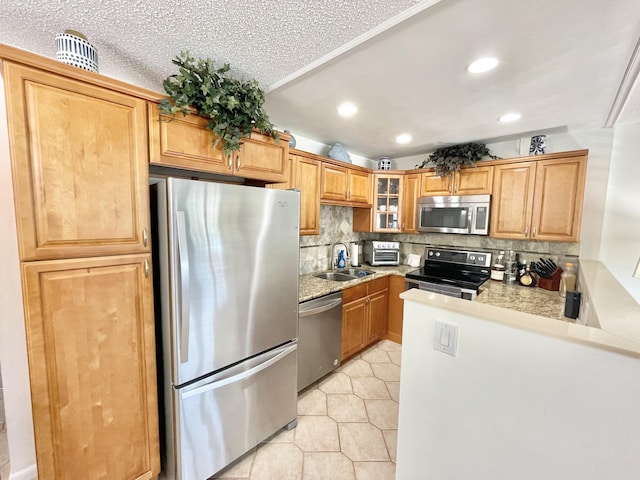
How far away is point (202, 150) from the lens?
1477 millimetres

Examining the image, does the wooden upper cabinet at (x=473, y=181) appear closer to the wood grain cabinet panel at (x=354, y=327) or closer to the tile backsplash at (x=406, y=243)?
the tile backsplash at (x=406, y=243)

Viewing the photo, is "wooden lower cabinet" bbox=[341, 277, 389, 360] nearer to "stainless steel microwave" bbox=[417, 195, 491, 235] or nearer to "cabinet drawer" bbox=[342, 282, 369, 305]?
"cabinet drawer" bbox=[342, 282, 369, 305]

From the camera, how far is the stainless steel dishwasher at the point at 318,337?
2202mm

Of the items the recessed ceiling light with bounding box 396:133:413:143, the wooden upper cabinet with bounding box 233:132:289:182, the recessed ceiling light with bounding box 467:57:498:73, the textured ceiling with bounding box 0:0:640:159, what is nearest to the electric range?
the recessed ceiling light with bounding box 396:133:413:143

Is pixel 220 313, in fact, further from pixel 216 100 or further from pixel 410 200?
pixel 410 200

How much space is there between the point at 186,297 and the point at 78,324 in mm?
443

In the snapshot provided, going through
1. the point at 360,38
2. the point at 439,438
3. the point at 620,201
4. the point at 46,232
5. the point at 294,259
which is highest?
the point at 360,38

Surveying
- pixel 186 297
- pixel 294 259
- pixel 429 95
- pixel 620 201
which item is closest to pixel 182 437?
pixel 186 297

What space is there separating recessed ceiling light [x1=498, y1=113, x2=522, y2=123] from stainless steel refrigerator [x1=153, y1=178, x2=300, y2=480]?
193 centimetres

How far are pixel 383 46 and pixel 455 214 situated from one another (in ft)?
7.10

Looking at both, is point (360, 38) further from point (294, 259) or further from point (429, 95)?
point (294, 259)

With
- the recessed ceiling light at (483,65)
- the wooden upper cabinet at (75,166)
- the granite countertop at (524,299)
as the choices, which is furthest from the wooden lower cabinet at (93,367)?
the granite countertop at (524,299)

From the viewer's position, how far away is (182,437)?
1.40 metres

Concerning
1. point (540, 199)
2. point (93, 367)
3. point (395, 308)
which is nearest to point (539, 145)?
point (540, 199)
